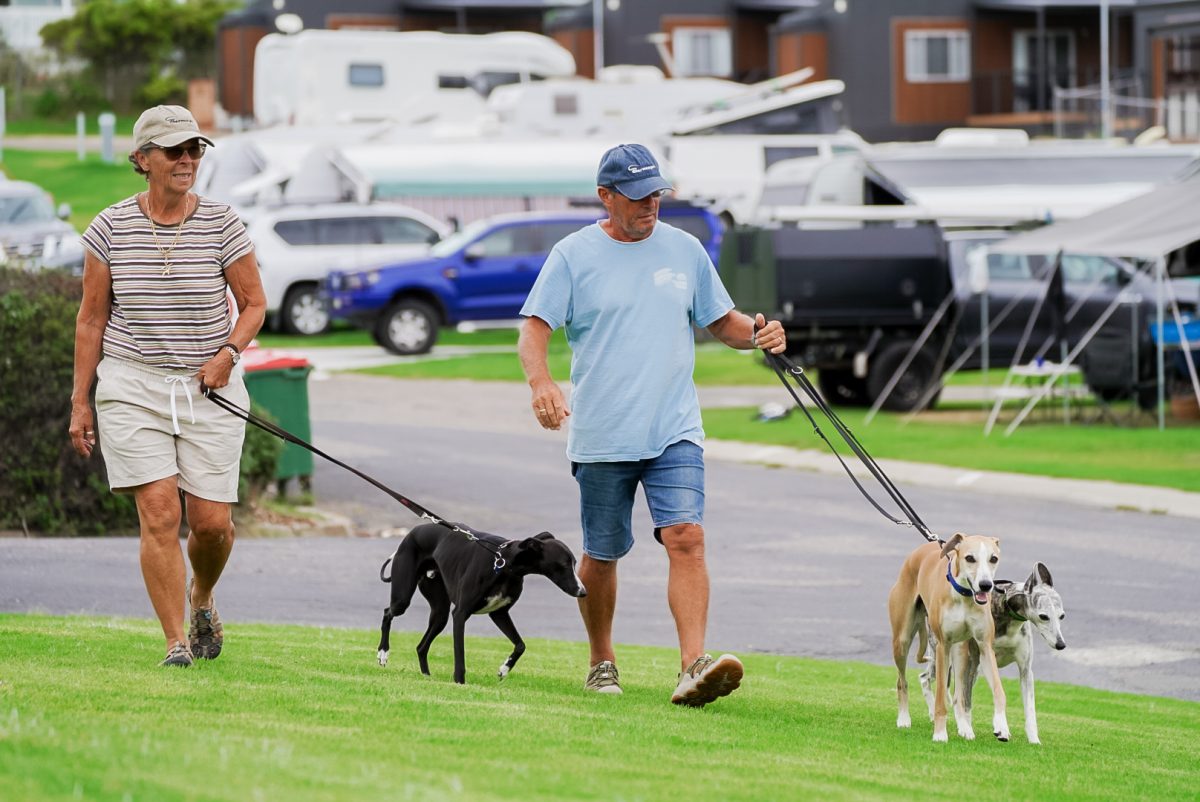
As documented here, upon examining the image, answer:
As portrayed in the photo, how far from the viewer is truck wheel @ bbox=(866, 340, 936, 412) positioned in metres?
23.3

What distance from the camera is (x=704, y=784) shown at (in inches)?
223

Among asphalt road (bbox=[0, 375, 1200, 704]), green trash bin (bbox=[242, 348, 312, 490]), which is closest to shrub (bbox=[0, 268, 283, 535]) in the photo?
asphalt road (bbox=[0, 375, 1200, 704])

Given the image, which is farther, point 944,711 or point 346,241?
point 346,241

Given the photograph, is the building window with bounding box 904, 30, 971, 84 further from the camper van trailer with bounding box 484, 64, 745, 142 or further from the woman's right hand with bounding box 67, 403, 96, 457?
the woman's right hand with bounding box 67, 403, 96, 457

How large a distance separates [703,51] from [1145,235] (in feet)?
→ 125

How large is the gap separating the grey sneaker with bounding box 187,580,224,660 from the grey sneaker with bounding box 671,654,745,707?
5.75 feet

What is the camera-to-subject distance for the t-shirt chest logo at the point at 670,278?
7281 millimetres

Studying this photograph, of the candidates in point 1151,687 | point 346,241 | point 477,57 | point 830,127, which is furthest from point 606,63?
point 1151,687

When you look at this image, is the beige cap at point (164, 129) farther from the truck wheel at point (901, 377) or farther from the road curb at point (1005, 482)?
the truck wheel at point (901, 377)

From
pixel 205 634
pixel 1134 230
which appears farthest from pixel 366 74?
pixel 205 634

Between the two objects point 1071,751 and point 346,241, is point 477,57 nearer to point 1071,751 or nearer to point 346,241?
point 346,241

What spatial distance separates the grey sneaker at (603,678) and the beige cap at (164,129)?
2.42 m

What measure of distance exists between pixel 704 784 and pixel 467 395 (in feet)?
66.6

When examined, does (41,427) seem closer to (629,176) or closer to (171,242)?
(171,242)
